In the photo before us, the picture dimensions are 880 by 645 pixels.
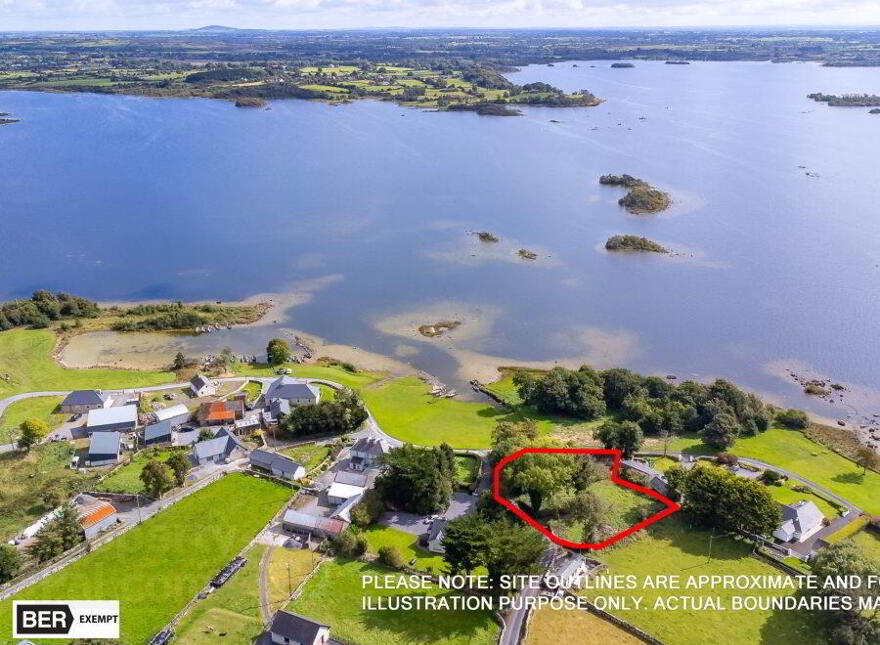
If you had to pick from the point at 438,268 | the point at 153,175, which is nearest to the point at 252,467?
the point at 438,268

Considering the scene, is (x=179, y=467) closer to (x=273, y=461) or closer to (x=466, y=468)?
(x=273, y=461)

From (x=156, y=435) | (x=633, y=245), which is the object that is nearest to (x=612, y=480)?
(x=156, y=435)

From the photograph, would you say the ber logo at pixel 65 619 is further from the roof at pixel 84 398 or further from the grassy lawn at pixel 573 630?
the roof at pixel 84 398

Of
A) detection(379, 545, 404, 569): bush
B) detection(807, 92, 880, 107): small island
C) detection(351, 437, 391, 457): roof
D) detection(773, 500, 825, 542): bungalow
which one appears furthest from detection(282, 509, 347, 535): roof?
detection(807, 92, 880, 107): small island

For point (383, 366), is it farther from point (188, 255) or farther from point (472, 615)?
point (188, 255)

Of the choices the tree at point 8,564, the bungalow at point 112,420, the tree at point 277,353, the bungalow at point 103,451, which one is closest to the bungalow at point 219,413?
the bungalow at point 112,420
